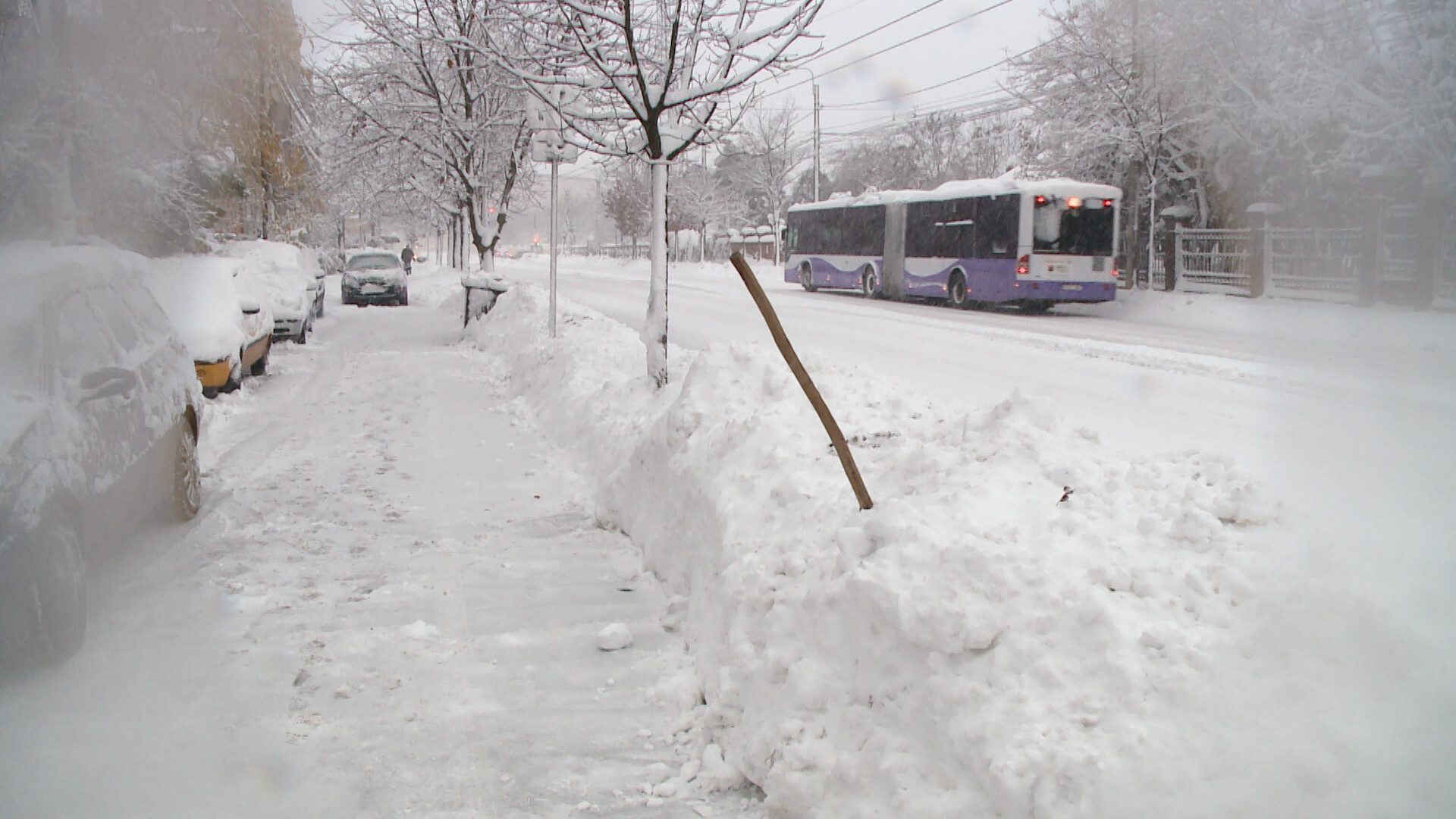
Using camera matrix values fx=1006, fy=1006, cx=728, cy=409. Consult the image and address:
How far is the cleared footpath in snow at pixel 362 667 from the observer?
11.4 feet

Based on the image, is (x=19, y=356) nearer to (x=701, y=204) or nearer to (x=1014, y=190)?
(x=1014, y=190)


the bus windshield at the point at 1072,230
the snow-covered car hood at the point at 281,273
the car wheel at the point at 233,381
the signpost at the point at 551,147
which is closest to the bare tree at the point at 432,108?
the snow-covered car hood at the point at 281,273

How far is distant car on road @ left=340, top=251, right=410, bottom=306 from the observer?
90.8ft

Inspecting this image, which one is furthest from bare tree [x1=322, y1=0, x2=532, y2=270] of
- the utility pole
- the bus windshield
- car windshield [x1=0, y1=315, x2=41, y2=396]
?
the utility pole

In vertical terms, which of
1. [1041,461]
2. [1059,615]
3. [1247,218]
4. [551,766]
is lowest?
[551,766]

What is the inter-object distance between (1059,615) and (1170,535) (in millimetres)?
641

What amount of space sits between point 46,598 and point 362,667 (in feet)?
4.17

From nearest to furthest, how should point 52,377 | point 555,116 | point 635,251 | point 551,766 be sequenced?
point 551,766
point 52,377
point 555,116
point 635,251

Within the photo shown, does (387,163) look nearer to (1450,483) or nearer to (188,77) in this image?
(188,77)

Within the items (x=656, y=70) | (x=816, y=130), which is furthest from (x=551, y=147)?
(x=816, y=130)

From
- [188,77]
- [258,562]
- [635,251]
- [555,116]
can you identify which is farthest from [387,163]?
[635,251]

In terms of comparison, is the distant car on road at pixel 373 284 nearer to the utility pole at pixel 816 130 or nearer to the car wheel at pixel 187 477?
the car wheel at pixel 187 477

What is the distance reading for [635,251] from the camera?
75.1 metres

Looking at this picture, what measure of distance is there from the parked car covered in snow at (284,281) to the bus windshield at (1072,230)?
1459cm
